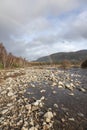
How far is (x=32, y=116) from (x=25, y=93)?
4.03 meters

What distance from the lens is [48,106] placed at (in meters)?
9.05

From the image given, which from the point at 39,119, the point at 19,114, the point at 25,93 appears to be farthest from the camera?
the point at 25,93

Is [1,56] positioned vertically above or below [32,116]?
above

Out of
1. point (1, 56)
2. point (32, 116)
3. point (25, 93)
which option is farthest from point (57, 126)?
point (1, 56)

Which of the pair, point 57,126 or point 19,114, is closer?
point 57,126

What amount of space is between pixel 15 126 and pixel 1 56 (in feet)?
127

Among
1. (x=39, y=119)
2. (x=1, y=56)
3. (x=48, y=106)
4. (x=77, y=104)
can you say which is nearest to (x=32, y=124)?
(x=39, y=119)

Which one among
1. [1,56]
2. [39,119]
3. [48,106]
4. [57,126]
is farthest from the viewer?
[1,56]

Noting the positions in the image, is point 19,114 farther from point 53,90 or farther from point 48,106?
point 53,90

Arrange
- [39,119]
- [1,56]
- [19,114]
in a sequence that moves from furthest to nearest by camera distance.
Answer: [1,56], [19,114], [39,119]

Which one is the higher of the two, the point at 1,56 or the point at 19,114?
the point at 1,56

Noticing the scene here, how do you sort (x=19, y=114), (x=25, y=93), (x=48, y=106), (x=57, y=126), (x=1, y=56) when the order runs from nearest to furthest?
(x=57, y=126) → (x=19, y=114) → (x=48, y=106) → (x=25, y=93) → (x=1, y=56)

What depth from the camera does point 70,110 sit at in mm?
8469

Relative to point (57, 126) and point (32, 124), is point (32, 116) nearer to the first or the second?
point (32, 124)
